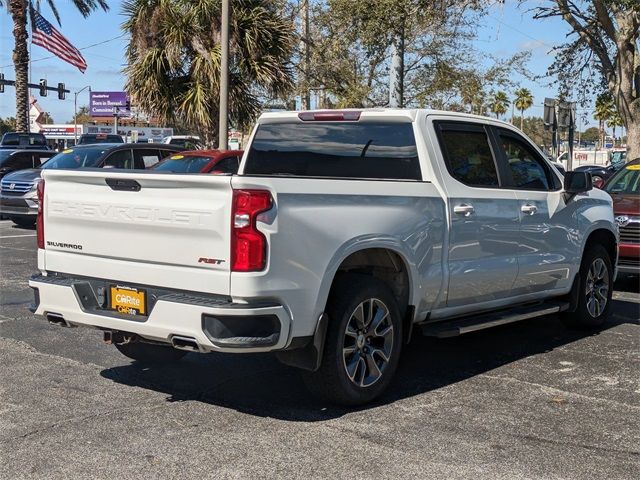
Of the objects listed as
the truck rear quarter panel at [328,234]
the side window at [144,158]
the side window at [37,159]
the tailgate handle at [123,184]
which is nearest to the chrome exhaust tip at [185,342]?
the truck rear quarter panel at [328,234]

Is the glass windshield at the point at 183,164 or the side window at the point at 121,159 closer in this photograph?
the glass windshield at the point at 183,164

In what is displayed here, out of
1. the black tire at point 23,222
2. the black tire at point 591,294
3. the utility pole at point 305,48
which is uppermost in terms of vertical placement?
the utility pole at point 305,48

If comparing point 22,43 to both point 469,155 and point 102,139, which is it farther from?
point 469,155

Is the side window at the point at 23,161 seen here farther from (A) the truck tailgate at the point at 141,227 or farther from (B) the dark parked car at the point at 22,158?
(A) the truck tailgate at the point at 141,227

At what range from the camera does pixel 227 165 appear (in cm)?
1327

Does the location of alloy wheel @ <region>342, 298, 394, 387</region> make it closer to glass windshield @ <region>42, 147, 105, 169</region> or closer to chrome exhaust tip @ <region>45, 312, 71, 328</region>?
chrome exhaust tip @ <region>45, 312, 71, 328</region>

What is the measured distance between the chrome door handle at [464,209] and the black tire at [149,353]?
7.99 ft

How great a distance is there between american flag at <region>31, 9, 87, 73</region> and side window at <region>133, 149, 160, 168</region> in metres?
23.7

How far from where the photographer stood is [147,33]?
20047 mm

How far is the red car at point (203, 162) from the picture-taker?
42.6 ft

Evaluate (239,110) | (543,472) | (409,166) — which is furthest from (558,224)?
(239,110)

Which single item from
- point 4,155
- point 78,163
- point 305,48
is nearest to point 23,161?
point 4,155

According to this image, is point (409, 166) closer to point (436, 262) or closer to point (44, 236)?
point (436, 262)

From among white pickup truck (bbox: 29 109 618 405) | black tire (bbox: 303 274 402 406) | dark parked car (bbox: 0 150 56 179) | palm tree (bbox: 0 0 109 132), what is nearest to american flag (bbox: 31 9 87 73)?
palm tree (bbox: 0 0 109 132)
